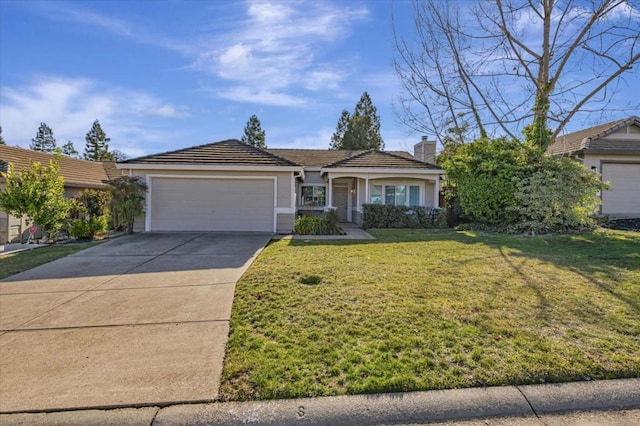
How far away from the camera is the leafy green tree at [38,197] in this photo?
34.1ft

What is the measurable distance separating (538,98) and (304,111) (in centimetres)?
1145

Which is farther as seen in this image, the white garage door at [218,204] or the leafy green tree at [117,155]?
the leafy green tree at [117,155]

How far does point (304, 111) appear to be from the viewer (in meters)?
18.7

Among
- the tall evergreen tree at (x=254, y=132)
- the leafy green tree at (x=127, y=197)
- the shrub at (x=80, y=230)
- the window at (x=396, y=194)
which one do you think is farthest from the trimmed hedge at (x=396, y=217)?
the tall evergreen tree at (x=254, y=132)

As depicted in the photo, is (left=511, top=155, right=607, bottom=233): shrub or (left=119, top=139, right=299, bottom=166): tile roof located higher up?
(left=119, top=139, right=299, bottom=166): tile roof

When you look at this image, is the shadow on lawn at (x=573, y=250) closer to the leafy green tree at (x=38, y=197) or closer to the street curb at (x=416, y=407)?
the street curb at (x=416, y=407)

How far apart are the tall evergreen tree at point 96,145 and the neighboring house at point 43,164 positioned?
32.2 m

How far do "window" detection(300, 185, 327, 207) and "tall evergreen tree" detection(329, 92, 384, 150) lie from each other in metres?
18.8

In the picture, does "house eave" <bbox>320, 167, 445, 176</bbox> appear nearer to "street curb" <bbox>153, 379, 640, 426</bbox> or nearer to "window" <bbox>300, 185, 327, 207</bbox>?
"window" <bbox>300, 185, 327, 207</bbox>

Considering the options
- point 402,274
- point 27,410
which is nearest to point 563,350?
point 402,274

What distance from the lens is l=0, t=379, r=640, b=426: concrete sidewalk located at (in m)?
2.37

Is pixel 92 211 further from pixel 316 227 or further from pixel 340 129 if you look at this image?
pixel 340 129

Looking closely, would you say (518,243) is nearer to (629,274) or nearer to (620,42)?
(629,274)

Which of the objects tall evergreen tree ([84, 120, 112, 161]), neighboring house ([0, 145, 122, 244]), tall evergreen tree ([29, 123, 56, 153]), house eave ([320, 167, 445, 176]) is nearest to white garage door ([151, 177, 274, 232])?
neighboring house ([0, 145, 122, 244])
